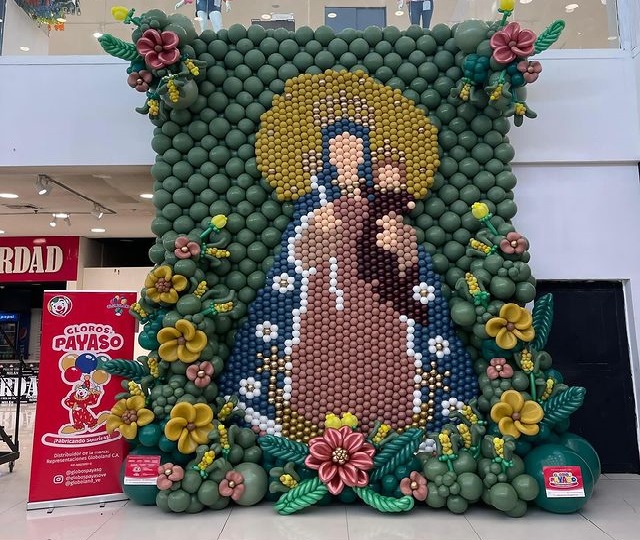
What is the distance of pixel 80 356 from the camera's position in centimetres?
351

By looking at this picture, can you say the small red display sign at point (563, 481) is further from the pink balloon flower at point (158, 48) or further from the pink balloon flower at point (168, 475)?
→ the pink balloon flower at point (158, 48)

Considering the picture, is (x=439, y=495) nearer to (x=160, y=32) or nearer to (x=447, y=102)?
(x=447, y=102)

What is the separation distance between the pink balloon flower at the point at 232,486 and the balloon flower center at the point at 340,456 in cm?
57

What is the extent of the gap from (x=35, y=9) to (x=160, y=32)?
1972mm

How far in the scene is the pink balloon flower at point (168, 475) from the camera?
10.3 feet

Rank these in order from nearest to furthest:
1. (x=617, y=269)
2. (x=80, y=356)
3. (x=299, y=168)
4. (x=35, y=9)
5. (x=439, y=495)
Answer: (x=439, y=495) < (x=80, y=356) < (x=299, y=168) < (x=617, y=269) < (x=35, y=9)

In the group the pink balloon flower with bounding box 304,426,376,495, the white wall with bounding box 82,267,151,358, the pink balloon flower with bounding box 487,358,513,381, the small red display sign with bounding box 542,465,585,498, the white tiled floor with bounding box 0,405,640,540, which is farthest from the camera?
the white wall with bounding box 82,267,151,358

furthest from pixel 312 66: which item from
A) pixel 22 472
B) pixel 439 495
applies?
pixel 22 472

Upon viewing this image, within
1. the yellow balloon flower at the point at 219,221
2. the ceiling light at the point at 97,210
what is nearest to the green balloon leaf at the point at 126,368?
Answer: the yellow balloon flower at the point at 219,221

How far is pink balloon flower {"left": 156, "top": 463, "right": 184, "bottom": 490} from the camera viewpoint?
10.3 ft

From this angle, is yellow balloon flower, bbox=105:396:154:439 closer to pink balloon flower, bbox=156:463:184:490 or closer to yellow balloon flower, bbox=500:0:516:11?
pink balloon flower, bbox=156:463:184:490

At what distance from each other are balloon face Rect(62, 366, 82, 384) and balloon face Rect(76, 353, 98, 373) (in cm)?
3

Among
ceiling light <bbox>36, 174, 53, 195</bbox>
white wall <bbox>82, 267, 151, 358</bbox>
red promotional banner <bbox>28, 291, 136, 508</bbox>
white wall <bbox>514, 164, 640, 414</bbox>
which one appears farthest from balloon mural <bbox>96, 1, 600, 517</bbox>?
white wall <bbox>82, 267, 151, 358</bbox>

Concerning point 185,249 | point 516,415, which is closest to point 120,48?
point 185,249
